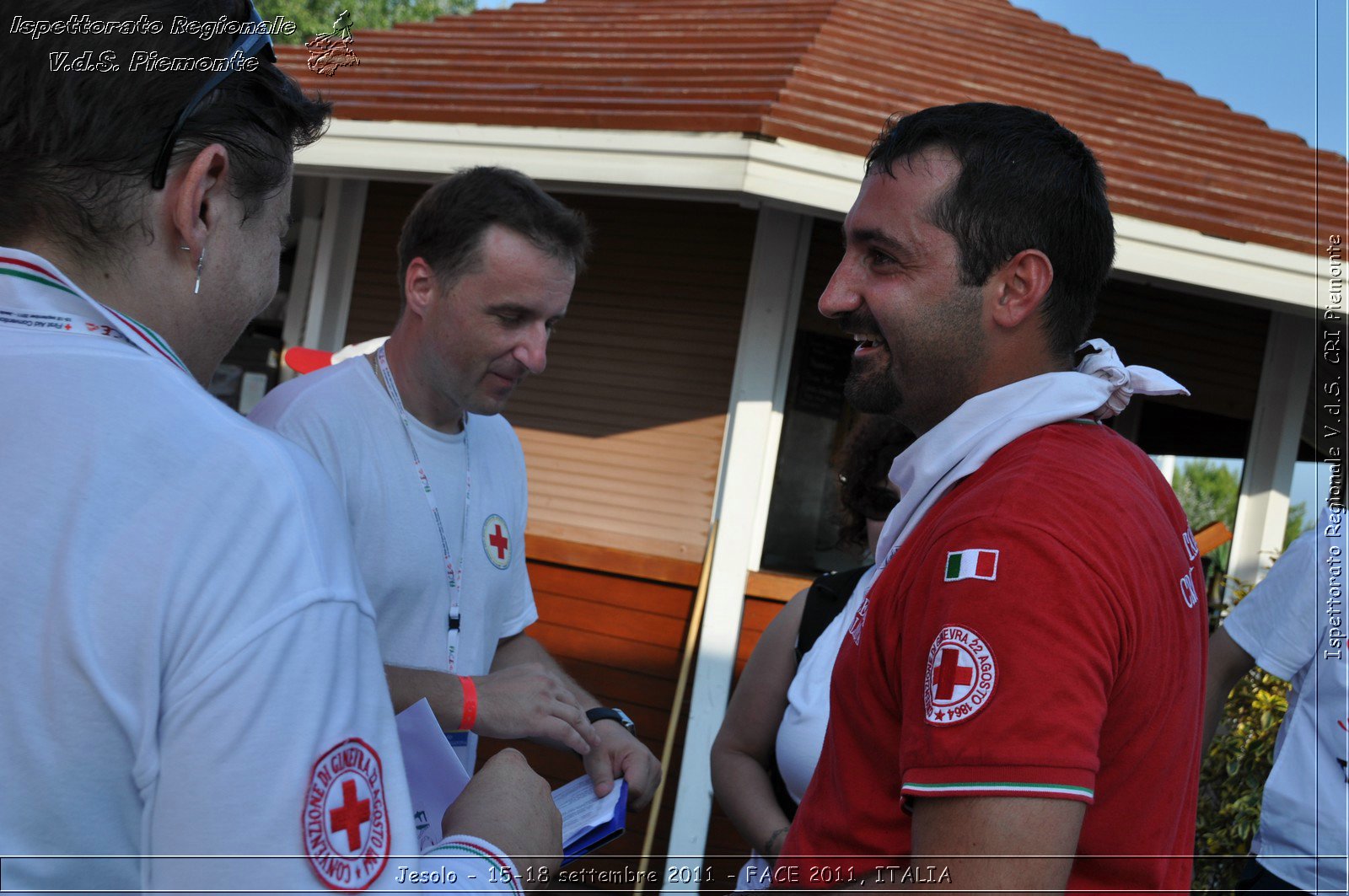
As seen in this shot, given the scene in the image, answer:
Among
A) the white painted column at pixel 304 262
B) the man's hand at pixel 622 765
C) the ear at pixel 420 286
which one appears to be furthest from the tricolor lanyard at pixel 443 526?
the white painted column at pixel 304 262

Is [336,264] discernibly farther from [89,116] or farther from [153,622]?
[153,622]

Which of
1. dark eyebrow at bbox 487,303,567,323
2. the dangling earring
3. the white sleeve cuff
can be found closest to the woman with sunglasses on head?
dark eyebrow at bbox 487,303,567,323

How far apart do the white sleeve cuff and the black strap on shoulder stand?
1.80m

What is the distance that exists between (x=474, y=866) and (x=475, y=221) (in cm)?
215

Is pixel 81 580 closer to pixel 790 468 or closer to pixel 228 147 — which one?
pixel 228 147

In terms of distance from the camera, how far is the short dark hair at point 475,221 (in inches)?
116

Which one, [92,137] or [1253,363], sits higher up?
[1253,363]

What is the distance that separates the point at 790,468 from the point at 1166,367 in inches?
87.7

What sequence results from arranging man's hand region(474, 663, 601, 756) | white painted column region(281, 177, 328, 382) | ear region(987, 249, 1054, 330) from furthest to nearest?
white painted column region(281, 177, 328, 382) → man's hand region(474, 663, 601, 756) → ear region(987, 249, 1054, 330)

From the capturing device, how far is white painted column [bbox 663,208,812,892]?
544 cm

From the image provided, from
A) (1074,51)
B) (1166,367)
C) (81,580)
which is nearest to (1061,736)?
(81,580)

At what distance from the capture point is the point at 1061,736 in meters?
1.26

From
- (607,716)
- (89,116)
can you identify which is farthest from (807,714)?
(89,116)
